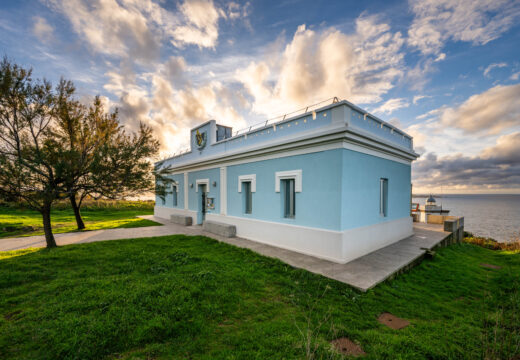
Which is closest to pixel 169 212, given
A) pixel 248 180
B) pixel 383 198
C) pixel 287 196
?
pixel 248 180

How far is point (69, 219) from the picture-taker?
1745 cm

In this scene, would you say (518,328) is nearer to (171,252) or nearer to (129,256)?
(171,252)

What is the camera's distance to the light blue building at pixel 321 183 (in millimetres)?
7023

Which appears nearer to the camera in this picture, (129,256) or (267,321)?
(267,321)

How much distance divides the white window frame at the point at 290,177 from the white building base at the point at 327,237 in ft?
4.70

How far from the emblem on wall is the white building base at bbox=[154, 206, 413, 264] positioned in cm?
561

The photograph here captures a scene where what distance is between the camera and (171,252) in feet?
25.0

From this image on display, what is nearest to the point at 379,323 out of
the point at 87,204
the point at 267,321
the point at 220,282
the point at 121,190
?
the point at 267,321

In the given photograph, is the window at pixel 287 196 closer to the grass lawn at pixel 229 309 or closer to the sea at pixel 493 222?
the grass lawn at pixel 229 309

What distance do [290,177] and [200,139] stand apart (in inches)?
330

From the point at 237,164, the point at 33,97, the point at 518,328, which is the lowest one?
the point at 518,328

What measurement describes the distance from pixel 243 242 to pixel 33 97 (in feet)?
30.3

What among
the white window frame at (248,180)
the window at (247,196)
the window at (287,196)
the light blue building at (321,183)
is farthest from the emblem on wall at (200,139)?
the window at (287,196)

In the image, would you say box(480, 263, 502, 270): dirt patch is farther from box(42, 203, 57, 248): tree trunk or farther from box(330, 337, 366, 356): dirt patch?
box(42, 203, 57, 248): tree trunk
